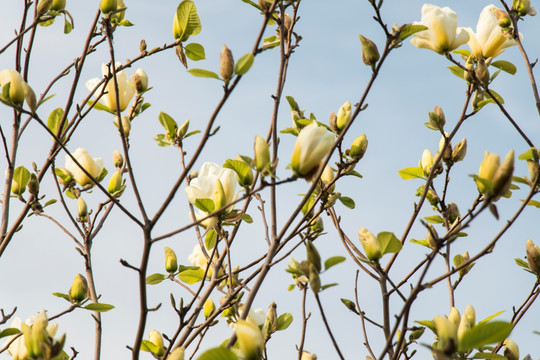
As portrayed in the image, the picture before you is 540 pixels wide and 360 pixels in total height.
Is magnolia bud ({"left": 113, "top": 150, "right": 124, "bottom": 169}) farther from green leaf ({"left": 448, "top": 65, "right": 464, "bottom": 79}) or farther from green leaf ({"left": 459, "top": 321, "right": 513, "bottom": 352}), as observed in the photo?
green leaf ({"left": 459, "top": 321, "right": 513, "bottom": 352})

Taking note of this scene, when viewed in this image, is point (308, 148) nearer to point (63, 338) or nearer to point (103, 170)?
point (63, 338)

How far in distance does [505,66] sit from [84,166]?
1381 mm

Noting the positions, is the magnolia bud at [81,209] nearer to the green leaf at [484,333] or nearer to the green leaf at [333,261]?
the green leaf at [333,261]

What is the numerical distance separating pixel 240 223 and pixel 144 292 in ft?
1.83

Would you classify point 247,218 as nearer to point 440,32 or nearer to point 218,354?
point 440,32

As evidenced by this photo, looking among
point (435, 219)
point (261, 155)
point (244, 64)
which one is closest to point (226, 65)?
point (244, 64)

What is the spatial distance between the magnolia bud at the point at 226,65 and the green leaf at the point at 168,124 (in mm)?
873

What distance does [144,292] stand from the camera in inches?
48.6

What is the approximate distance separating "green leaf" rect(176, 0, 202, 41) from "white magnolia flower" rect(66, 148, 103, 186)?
0.65m

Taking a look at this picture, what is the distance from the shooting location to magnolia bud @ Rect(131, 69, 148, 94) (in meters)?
2.04

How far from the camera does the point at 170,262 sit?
1.81 meters

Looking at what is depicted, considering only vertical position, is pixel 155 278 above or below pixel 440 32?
below

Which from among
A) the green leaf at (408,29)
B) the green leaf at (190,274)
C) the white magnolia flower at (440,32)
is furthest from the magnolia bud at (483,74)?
the green leaf at (190,274)

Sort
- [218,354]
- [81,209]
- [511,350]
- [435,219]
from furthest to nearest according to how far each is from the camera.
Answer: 1. [81,209]
2. [435,219]
3. [511,350]
4. [218,354]
